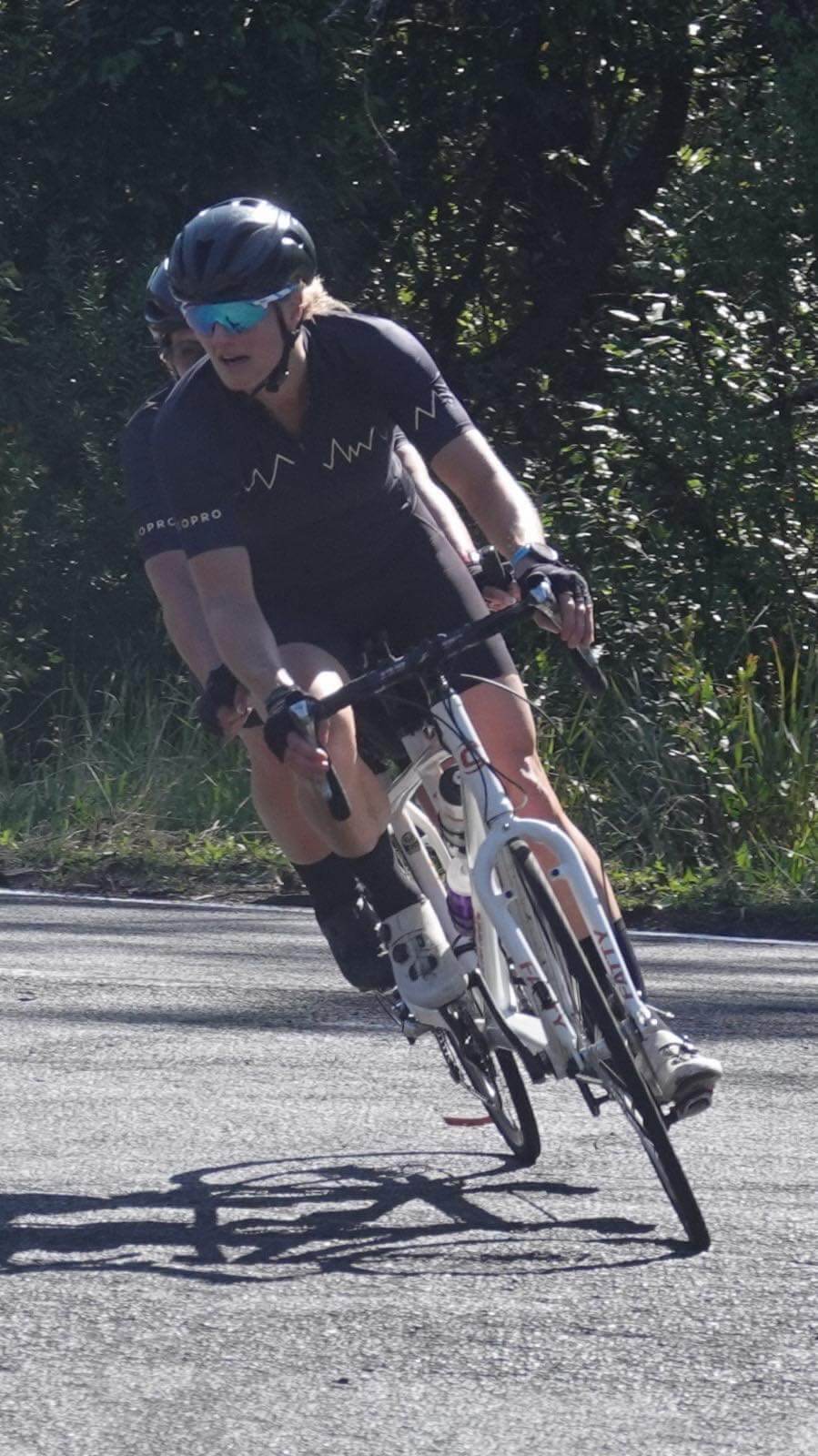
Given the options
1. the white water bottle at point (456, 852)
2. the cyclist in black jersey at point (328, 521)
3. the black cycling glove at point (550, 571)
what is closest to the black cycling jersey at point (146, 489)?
the cyclist in black jersey at point (328, 521)

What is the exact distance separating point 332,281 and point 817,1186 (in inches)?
403

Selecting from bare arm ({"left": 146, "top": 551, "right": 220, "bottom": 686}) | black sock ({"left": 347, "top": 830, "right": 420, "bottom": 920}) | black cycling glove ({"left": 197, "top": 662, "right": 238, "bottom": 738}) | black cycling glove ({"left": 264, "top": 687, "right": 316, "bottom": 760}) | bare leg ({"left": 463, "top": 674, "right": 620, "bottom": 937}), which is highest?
bare arm ({"left": 146, "top": 551, "right": 220, "bottom": 686})

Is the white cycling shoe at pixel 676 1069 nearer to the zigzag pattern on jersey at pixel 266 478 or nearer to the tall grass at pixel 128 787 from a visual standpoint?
the zigzag pattern on jersey at pixel 266 478

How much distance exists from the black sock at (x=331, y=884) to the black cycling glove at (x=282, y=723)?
96cm

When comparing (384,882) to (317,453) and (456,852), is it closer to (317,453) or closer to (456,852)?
(456,852)

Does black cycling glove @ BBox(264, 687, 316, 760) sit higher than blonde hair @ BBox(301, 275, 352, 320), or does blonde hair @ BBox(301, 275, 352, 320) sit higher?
blonde hair @ BBox(301, 275, 352, 320)

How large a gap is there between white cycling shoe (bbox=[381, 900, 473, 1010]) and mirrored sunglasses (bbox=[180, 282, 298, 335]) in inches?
52.0

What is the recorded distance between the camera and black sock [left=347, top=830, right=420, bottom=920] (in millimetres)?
5512

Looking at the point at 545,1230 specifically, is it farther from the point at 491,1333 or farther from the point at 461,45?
the point at 461,45

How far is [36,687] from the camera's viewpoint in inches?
574

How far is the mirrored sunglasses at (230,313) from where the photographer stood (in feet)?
16.7

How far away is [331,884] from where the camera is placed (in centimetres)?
573

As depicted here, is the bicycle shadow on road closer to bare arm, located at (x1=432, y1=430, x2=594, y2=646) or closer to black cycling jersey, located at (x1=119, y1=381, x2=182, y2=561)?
bare arm, located at (x1=432, y1=430, x2=594, y2=646)

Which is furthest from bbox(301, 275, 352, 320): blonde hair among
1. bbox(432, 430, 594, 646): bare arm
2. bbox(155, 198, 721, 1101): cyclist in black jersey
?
bbox(432, 430, 594, 646): bare arm
